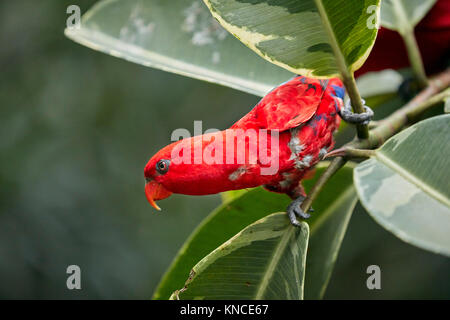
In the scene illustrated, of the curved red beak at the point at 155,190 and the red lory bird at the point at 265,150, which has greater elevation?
the red lory bird at the point at 265,150

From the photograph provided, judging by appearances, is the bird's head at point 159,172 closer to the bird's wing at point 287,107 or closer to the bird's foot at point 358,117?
the bird's wing at point 287,107

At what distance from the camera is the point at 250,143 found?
2.26 feet

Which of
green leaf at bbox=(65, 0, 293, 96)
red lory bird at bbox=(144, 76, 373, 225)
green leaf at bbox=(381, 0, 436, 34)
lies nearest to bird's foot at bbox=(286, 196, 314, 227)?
red lory bird at bbox=(144, 76, 373, 225)

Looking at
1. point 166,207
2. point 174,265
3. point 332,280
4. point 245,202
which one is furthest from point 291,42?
point 332,280

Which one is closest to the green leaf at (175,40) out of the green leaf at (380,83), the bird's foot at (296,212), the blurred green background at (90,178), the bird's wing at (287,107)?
the bird's wing at (287,107)

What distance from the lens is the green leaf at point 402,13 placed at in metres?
1.03

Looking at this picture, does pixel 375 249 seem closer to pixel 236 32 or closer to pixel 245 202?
pixel 245 202

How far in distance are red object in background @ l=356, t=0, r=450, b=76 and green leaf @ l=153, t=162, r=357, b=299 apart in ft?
1.55

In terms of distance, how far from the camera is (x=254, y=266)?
74 cm

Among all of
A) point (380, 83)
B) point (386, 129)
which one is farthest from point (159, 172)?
point (380, 83)

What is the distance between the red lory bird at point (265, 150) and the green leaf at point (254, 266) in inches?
1.5

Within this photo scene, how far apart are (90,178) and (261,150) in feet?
5.09

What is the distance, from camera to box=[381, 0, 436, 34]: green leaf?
1.03 m

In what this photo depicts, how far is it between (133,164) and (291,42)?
1.61 meters
